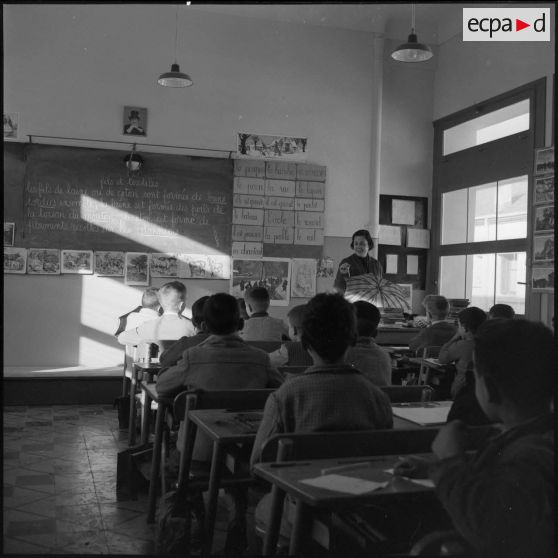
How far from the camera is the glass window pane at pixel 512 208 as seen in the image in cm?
641

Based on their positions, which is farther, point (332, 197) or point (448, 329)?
point (332, 197)

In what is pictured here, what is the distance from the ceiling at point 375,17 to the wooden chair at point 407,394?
209 inches

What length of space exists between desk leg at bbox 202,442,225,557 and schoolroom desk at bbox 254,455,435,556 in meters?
0.52

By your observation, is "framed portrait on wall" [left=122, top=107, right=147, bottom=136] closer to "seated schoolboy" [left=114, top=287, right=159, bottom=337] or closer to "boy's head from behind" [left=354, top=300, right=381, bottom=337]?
"seated schoolboy" [left=114, top=287, right=159, bottom=337]

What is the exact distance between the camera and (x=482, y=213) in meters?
7.12

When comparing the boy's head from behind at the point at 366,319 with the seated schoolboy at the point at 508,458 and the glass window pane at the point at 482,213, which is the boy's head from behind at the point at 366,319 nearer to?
the seated schoolboy at the point at 508,458

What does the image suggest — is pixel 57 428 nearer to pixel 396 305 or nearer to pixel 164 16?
pixel 396 305

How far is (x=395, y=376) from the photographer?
5.30m

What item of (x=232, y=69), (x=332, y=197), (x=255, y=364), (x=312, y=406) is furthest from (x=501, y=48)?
(x=312, y=406)

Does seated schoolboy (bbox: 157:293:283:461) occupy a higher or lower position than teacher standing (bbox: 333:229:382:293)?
lower

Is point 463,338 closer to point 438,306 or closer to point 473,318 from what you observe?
point 473,318

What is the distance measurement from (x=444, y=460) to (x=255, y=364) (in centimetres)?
155

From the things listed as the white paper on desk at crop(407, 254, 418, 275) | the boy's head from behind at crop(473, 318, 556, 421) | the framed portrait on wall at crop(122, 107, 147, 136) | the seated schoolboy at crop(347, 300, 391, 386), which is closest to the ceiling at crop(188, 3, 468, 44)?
the framed portrait on wall at crop(122, 107, 147, 136)

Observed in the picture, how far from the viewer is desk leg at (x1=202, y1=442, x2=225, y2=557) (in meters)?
2.17
